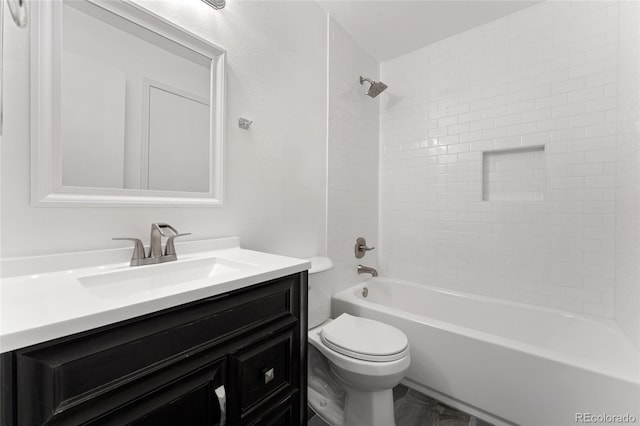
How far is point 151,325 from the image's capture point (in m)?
0.60

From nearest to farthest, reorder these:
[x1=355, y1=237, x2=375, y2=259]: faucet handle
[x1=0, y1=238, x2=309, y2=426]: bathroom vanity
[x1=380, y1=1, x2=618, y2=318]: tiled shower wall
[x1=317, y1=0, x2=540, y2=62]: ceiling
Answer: [x1=0, y1=238, x2=309, y2=426]: bathroom vanity, [x1=380, y1=1, x2=618, y2=318]: tiled shower wall, [x1=317, y1=0, x2=540, y2=62]: ceiling, [x1=355, y1=237, x2=375, y2=259]: faucet handle

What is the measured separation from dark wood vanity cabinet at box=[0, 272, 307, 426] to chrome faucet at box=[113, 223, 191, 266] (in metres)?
0.42

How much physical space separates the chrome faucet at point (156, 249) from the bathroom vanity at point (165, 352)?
2.2 inches

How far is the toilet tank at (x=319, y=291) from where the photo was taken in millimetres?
1505

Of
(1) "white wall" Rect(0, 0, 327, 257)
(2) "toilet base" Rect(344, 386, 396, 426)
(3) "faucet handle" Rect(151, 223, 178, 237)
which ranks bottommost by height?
(2) "toilet base" Rect(344, 386, 396, 426)

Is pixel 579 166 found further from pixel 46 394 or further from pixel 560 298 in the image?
pixel 46 394

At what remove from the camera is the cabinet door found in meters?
0.57

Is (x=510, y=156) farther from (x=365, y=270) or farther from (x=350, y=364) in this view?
(x=350, y=364)

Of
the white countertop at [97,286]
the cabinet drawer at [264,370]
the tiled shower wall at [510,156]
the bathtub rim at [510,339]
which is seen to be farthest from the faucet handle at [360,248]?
the cabinet drawer at [264,370]

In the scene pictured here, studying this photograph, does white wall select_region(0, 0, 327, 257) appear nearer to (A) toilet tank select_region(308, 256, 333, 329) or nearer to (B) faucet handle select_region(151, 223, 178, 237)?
(B) faucet handle select_region(151, 223, 178, 237)

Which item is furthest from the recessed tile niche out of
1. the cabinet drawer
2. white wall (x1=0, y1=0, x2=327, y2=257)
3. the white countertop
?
the cabinet drawer

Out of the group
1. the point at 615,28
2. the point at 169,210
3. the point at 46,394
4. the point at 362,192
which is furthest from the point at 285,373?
Result: the point at 615,28

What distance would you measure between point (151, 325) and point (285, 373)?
52 cm

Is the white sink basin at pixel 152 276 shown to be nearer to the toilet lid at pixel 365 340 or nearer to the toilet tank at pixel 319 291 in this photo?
the toilet tank at pixel 319 291
